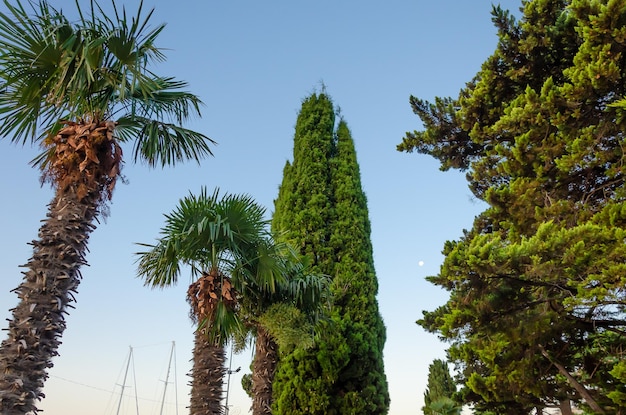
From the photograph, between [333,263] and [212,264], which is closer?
[212,264]

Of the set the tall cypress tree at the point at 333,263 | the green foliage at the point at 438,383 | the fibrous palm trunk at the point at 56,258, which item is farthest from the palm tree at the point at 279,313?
the green foliage at the point at 438,383

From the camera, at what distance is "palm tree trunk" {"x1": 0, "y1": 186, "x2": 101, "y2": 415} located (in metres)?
4.13

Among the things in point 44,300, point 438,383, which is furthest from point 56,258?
point 438,383

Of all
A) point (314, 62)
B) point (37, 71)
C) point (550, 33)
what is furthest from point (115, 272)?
point (550, 33)

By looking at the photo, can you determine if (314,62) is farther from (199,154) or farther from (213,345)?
(213,345)

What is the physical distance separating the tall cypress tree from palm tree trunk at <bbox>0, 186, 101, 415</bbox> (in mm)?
4935

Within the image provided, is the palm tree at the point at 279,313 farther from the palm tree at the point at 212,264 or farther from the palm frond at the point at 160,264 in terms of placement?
the palm frond at the point at 160,264

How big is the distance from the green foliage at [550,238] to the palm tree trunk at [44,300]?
4559mm

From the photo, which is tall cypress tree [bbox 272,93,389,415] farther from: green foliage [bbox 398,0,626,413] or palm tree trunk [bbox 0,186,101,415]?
palm tree trunk [bbox 0,186,101,415]

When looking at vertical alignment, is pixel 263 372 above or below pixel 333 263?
below

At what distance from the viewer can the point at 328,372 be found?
36.8 feet

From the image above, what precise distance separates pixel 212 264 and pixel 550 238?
5450 millimetres

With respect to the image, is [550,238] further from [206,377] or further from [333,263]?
[333,263]

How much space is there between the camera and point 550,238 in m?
5.38
